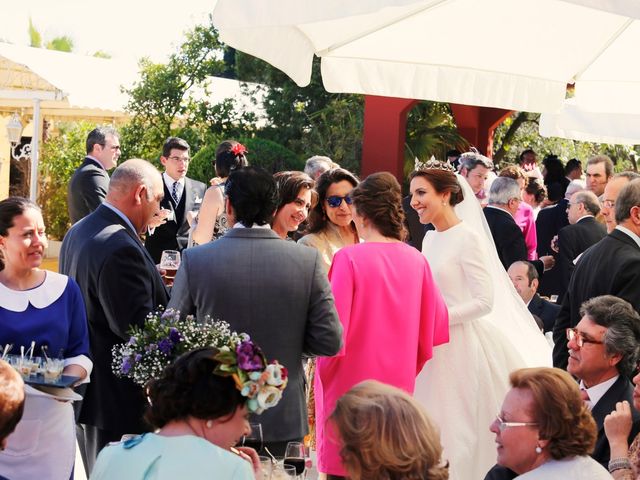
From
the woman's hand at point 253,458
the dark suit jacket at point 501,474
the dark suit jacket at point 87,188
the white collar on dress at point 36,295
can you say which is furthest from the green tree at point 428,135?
the woman's hand at point 253,458

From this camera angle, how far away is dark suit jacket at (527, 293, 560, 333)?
7.34 meters

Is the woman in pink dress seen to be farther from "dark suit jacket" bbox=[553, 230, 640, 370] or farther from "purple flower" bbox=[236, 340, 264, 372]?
"purple flower" bbox=[236, 340, 264, 372]

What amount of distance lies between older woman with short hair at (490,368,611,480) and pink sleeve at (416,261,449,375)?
1723mm

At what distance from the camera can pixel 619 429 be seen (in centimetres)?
374

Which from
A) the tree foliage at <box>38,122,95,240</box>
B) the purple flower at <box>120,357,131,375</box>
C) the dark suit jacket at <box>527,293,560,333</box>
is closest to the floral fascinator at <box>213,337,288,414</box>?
the purple flower at <box>120,357,131,375</box>

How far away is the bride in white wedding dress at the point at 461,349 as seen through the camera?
519 centimetres

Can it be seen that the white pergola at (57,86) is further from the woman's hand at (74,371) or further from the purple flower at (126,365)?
the purple flower at (126,365)

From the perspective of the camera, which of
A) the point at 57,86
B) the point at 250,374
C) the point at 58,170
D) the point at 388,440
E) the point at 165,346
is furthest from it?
the point at 58,170

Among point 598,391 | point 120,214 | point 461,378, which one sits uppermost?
point 120,214

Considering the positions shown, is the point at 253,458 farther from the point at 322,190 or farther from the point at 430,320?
the point at 322,190

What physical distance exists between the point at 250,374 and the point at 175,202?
559cm

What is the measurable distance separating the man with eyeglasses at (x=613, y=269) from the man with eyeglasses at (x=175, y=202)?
3641 mm

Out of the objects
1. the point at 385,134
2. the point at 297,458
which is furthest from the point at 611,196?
the point at 385,134

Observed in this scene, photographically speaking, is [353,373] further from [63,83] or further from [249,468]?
[63,83]
